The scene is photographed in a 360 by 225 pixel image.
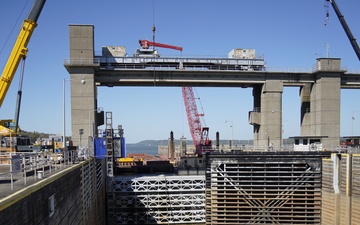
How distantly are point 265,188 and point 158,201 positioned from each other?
988cm

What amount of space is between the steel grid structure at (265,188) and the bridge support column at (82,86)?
1264 centimetres

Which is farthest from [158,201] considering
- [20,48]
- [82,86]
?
[20,48]

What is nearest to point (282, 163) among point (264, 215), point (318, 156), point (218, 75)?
point (318, 156)

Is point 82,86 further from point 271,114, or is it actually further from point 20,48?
point 271,114

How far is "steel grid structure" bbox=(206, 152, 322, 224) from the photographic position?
2489 cm

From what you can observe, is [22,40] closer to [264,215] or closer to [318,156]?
[264,215]

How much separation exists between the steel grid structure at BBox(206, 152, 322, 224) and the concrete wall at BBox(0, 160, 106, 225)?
11.5 m

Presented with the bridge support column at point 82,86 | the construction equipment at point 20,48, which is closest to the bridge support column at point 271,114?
the bridge support column at point 82,86

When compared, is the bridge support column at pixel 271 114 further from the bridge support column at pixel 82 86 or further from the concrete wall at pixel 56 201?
the concrete wall at pixel 56 201

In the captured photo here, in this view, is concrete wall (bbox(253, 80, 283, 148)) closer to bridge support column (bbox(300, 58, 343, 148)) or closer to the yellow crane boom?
bridge support column (bbox(300, 58, 343, 148))

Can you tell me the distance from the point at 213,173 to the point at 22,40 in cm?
1911

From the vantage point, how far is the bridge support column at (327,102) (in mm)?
31609

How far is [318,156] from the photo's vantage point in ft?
82.6

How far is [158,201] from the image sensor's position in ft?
90.8
